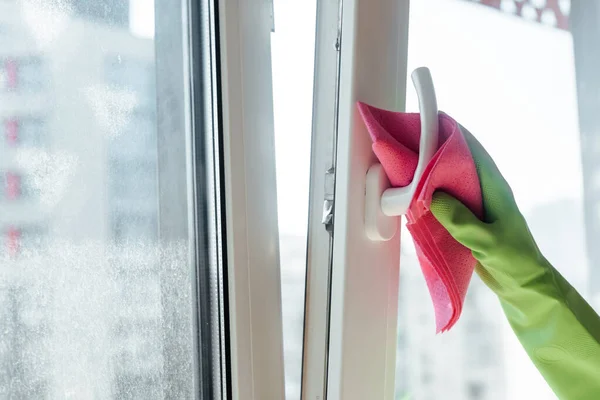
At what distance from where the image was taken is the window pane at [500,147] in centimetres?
96

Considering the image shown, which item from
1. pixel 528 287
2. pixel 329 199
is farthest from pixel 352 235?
pixel 528 287

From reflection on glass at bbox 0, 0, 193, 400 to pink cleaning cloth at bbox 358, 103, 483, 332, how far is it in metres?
0.28

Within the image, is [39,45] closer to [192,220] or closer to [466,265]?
[192,220]

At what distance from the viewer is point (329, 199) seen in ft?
2.74

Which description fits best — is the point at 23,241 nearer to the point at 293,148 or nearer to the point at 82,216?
the point at 82,216

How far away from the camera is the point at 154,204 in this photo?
30.0 inches

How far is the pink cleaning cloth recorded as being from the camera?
2.41ft

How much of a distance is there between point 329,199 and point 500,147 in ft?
1.16

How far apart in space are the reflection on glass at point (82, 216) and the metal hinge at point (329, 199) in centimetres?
19

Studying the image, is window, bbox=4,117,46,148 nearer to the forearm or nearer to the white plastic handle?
the white plastic handle

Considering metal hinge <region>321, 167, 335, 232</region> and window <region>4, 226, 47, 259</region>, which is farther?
metal hinge <region>321, 167, 335, 232</region>

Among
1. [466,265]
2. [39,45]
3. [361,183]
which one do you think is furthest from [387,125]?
[39,45]

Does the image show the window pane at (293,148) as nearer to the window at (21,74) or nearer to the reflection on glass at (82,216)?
the reflection on glass at (82,216)

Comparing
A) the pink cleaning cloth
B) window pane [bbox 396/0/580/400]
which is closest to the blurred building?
the pink cleaning cloth
